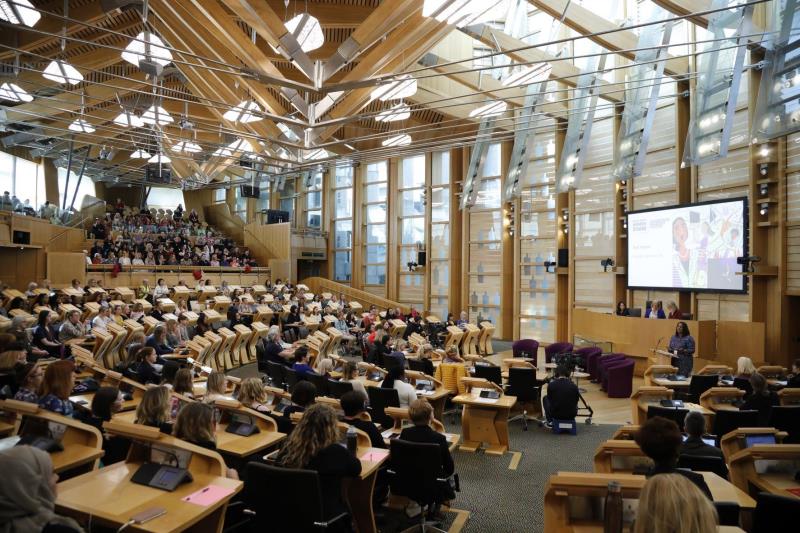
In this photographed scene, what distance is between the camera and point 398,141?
1759 cm

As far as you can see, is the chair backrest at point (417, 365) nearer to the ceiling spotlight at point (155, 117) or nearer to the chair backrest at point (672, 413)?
the chair backrest at point (672, 413)

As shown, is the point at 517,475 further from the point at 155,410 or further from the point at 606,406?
the point at 606,406

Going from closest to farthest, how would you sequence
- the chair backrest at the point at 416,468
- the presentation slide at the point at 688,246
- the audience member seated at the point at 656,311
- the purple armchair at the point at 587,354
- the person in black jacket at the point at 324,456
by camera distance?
the person in black jacket at the point at 324,456
the chair backrest at the point at 416,468
the presentation slide at the point at 688,246
the purple armchair at the point at 587,354
the audience member seated at the point at 656,311

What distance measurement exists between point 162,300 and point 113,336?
5.42 m

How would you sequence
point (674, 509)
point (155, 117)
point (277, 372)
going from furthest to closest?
point (155, 117) → point (277, 372) → point (674, 509)

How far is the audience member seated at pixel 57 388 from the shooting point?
4039 millimetres

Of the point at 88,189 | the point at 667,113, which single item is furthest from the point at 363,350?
the point at 88,189

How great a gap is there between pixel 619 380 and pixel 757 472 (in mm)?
6331

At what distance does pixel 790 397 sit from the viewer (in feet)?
19.7

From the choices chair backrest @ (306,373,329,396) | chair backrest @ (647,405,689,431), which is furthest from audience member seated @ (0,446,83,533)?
chair backrest @ (647,405,689,431)

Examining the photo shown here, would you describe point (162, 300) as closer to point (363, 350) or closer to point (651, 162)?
point (363, 350)

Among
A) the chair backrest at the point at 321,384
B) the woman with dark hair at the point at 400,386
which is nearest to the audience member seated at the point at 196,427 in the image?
the woman with dark hair at the point at 400,386

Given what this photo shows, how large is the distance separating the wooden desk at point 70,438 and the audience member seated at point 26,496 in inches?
48.3

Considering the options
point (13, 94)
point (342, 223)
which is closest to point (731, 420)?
point (13, 94)
